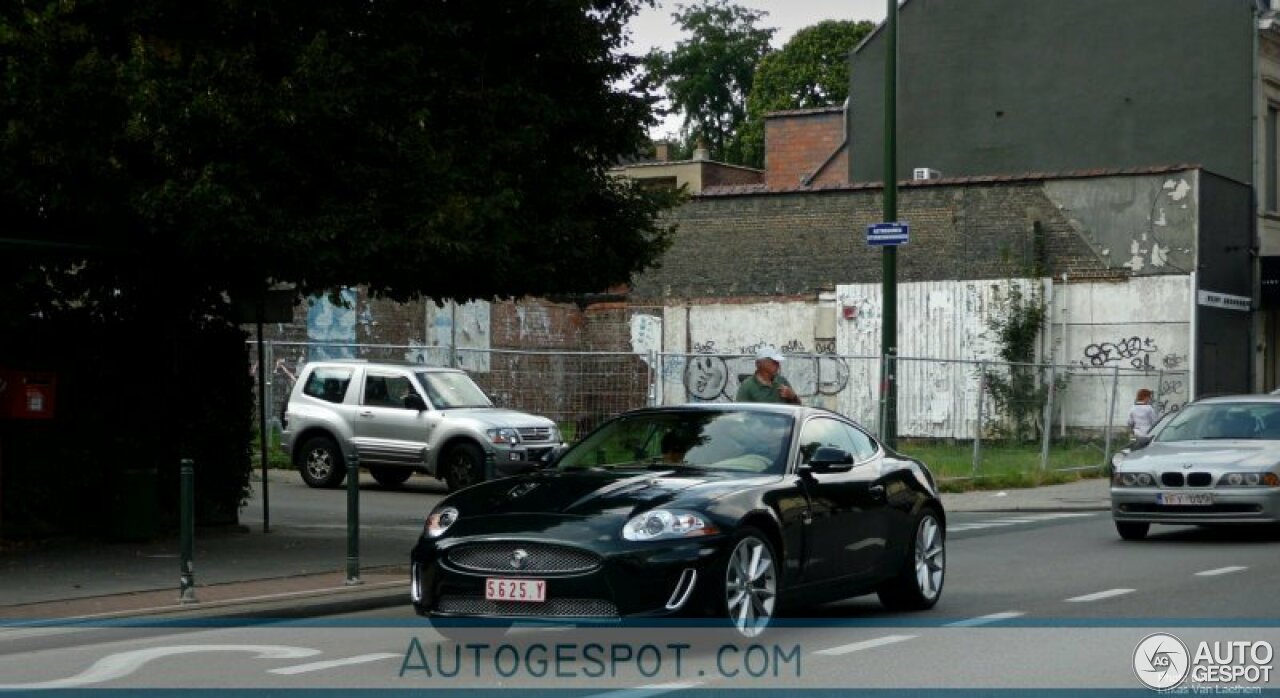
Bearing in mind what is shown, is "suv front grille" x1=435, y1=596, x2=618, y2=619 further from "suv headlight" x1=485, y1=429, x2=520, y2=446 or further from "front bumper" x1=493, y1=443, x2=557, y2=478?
"suv headlight" x1=485, y1=429, x2=520, y2=446

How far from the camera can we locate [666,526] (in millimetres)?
9773

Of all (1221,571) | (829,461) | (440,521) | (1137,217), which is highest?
(1137,217)

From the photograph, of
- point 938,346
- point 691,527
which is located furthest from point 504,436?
point 938,346

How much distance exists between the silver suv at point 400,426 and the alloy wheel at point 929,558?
36.6ft

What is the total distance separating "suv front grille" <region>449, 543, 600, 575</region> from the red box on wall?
6968 millimetres

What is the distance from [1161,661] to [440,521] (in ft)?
13.3

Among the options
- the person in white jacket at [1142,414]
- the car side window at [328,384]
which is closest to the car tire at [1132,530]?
the person in white jacket at [1142,414]

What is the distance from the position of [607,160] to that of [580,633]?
717 centimetres

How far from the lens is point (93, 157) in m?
13.6

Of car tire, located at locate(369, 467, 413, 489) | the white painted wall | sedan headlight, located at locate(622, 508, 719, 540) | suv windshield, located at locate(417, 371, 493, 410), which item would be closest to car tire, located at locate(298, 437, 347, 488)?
car tire, located at locate(369, 467, 413, 489)

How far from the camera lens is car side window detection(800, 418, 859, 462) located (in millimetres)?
11320

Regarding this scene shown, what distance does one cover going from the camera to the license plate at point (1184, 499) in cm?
1773

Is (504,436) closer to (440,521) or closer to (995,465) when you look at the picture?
(995,465)

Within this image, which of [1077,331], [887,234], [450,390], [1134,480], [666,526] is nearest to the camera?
[666,526]
